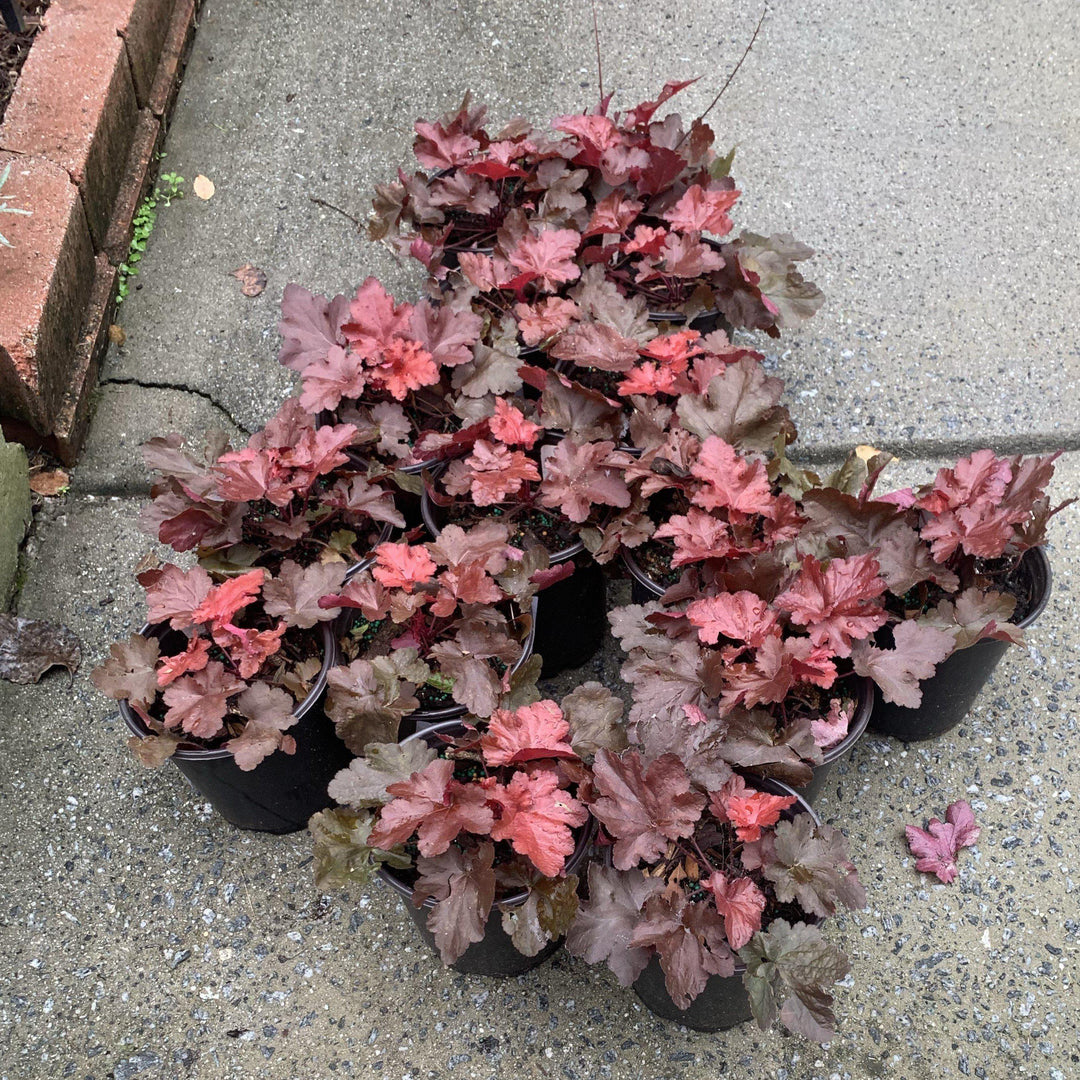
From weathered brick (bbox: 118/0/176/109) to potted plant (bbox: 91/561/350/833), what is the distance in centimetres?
220

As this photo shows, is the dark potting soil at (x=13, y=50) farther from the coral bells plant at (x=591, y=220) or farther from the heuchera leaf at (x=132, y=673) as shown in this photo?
the heuchera leaf at (x=132, y=673)

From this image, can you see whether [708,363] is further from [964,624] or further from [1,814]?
[1,814]

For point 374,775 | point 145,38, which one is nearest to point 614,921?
point 374,775

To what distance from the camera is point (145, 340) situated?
312 centimetres

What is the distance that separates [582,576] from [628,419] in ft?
1.19

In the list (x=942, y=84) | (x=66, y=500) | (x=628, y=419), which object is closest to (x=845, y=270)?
(x=942, y=84)

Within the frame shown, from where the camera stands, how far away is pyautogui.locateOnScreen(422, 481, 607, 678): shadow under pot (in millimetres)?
2240

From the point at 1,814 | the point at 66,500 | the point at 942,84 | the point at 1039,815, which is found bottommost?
the point at 1,814

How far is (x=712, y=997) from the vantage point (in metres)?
1.81

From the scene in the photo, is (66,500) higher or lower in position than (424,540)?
lower

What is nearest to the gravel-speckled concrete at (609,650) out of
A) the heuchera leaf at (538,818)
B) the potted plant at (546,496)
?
the heuchera leaf at (538,818)

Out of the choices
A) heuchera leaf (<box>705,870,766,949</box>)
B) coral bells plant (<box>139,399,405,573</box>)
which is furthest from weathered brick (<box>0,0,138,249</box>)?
heuchera leaf (<box>705,870,766,949</box>)

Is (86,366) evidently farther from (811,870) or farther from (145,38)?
(811,870)

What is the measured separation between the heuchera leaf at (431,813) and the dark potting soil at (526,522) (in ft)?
2.27
